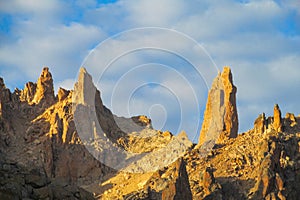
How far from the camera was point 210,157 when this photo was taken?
187 metres

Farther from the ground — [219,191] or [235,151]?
[235,151]

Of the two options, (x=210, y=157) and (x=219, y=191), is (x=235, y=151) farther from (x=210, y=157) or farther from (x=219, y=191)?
(x=219, y=191)

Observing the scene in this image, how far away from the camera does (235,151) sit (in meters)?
184

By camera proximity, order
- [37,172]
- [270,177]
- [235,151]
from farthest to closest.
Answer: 1. [235,151]
2. [270,177]
3. [37,172]

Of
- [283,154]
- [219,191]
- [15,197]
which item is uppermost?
[283,154]

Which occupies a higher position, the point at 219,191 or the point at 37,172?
the point at 219,191

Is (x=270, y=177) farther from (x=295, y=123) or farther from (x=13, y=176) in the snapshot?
(x=13, y=176)

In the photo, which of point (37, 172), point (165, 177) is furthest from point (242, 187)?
point (37, 172)

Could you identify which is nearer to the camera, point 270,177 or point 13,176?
point 13,176

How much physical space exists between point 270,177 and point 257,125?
36.1m

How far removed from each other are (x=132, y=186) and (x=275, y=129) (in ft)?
122

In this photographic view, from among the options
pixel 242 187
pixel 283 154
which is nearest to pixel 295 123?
pixel 283 154

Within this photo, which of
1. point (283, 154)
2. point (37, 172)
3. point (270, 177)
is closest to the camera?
point (37, 172)

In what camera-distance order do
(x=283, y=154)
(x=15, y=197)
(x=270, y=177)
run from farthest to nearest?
1. (x=283, y=154)
2. (x=270, y=177)
3. (x=15, y=197)
